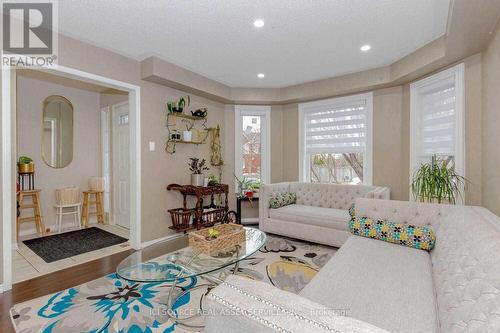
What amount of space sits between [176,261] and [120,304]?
645 millimetres

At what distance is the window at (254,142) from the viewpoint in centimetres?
493

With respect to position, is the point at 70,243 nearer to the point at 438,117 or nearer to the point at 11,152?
the point at 11,152

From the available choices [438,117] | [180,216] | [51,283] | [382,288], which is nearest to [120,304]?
[51,283]

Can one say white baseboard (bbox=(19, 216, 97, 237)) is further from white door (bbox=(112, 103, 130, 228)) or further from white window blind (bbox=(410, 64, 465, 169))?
white window blind (bbox=(410, 64, 465, 169))

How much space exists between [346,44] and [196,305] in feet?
10.6

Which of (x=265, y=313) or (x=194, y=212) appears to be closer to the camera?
(x=265, y=313)

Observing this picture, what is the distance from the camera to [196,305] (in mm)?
2078

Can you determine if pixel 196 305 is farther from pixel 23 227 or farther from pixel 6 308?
pixel 23 227

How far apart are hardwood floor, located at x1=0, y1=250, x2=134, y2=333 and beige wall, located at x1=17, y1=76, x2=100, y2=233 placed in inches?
85.0

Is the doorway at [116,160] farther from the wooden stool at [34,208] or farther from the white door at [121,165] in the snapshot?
the wooden stool at [34,208]

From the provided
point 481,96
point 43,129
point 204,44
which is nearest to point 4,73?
point 204,44

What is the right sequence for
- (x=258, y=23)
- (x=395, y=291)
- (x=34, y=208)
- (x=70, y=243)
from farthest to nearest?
1. (x=34, y=208)
2. (x=70, y=243)
3. (x=258, y=23)
4. (x=395, y=291)

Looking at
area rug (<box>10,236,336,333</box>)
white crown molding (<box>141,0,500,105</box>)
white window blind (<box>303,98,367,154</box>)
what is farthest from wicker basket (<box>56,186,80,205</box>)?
white window blind (<box>303,98,367,154</box>)

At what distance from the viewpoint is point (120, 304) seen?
2078 millimetres
